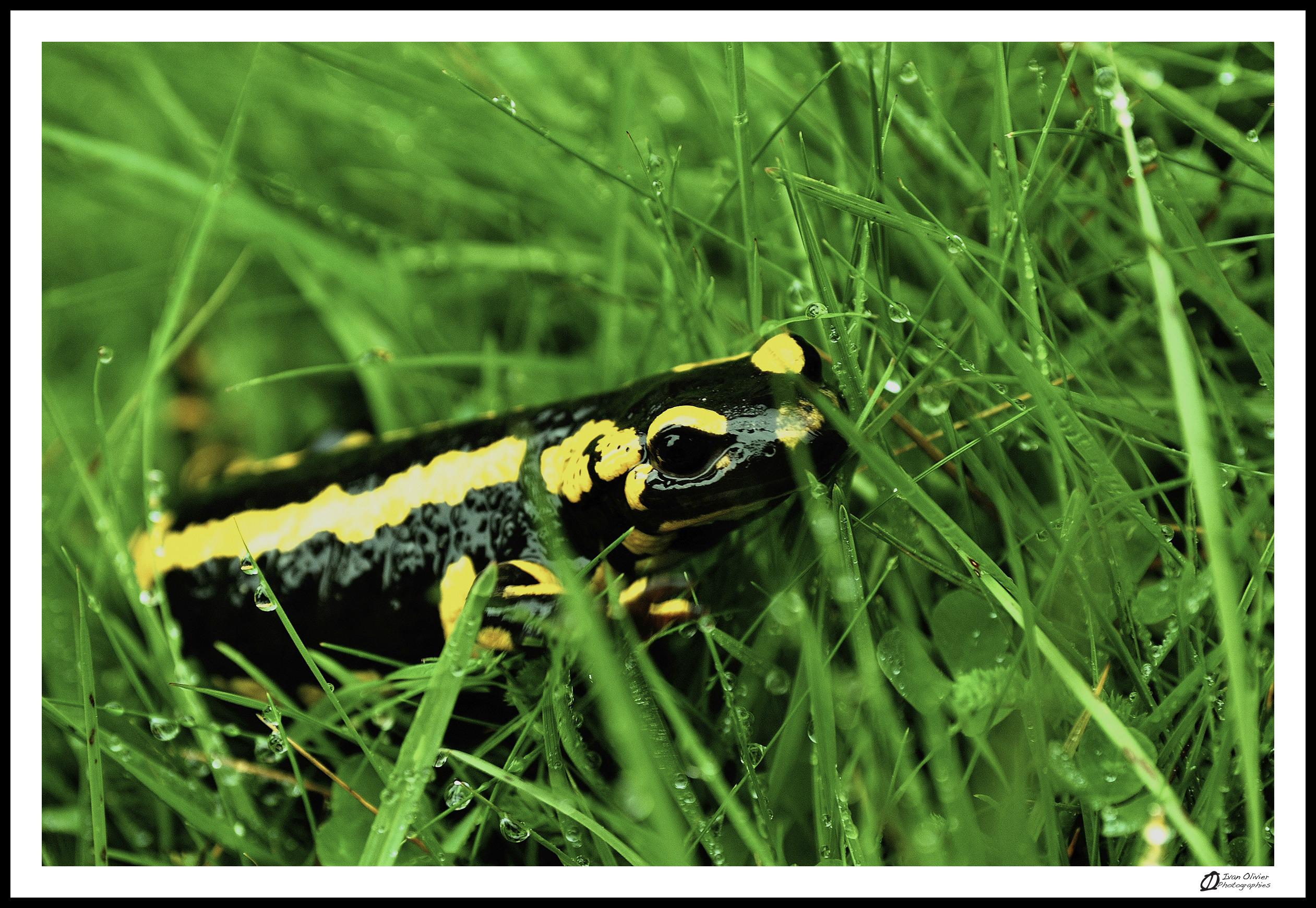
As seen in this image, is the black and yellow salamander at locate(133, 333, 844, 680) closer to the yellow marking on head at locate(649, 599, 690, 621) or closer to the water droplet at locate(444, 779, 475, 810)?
the yellow marking on head at locate(649, 599, 690, 621)

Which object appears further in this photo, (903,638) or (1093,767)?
(903,638)

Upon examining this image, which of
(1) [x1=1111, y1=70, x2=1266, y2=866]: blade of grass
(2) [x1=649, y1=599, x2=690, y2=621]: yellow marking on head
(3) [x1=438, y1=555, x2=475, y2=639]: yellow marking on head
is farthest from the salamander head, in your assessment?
(1) [x1=1111, y1=70, x2=1266, y2=866]: blade of grass

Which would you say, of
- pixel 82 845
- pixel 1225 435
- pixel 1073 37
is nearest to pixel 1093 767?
pixel 1225 435

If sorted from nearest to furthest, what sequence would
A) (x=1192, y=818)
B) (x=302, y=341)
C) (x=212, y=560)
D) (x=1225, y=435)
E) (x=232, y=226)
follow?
(x=1192, y=818)
(x=1225, y=435)
(x=212, y=560)
(x=232, y=226)
(x=302, y=341)

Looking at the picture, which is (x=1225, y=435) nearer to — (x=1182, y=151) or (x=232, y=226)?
(x=1182, y=151)

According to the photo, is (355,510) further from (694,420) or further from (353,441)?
(694,420)

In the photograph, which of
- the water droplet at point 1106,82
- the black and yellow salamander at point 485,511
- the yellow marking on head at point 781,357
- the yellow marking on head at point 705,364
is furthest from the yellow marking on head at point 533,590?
the water droplet at point 1106,82

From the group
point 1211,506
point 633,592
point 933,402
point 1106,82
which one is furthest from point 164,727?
point 1106,82

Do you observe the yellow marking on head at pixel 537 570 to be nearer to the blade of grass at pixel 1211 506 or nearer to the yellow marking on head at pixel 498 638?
the yellow marking on head at pixel 498 638
